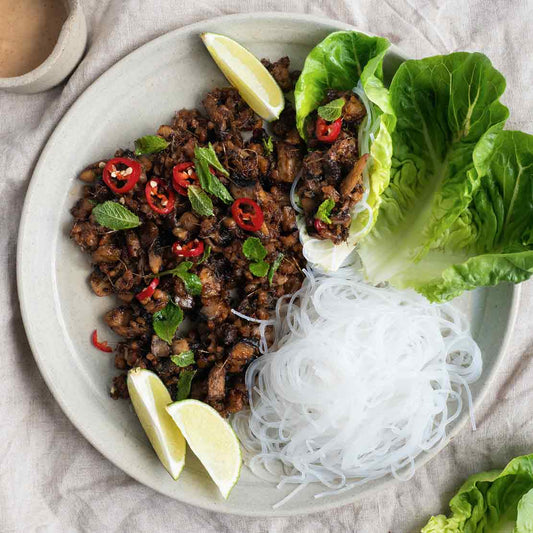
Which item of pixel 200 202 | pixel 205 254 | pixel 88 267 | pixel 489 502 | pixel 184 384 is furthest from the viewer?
pixel 489 502

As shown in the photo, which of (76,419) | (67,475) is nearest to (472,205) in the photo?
(76,419)

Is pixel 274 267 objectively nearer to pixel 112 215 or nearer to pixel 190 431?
pixel 112 215

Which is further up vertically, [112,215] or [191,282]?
[112,215]

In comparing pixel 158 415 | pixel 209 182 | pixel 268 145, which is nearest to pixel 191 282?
pixel 209 182

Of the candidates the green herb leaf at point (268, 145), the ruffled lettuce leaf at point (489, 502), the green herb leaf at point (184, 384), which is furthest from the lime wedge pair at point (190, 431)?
the green herb leaf at point (268, 145)

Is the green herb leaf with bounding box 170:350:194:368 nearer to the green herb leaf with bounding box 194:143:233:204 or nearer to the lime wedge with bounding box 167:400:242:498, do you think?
the lime wedge with bounding box 167:400:242:498

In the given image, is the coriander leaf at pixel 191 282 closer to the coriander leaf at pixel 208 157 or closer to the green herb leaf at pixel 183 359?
the green herb leaf at pixel 183 359

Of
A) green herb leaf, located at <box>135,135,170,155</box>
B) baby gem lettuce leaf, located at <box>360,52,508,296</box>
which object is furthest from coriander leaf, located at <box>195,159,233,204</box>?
baby gem lettuce leaf, located at <box>360,52,508,296</box>

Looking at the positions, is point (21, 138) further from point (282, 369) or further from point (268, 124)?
point (282, 369)
